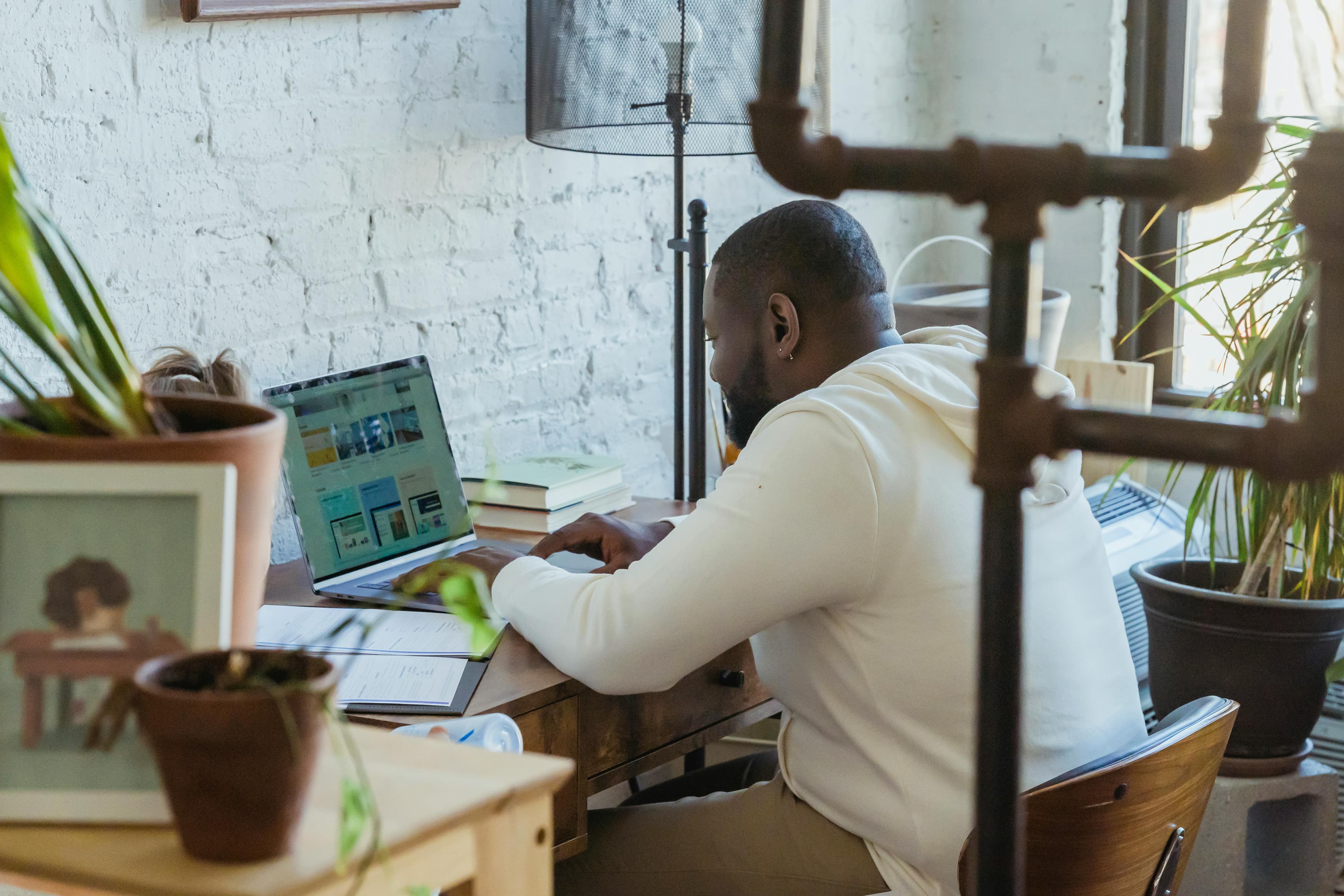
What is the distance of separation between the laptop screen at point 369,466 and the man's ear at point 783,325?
1.44ft

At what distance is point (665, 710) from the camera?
5.15 feet

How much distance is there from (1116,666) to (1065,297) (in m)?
1.31

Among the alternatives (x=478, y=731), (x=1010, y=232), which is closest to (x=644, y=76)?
(x=478, y=731)

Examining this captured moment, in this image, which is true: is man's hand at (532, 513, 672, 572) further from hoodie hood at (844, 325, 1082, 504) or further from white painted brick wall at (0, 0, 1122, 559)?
white painted brick wall at (0, 0, 1122, 559)

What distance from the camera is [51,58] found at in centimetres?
161

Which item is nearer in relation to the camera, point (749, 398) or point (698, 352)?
point (749, 398)

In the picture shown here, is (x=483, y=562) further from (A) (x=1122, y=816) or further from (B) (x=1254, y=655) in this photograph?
(B) (x=1254, y=655)

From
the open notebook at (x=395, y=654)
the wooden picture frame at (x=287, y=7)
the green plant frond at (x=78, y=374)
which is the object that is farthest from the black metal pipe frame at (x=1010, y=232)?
the wooden picture frame at (x=287, y=7)

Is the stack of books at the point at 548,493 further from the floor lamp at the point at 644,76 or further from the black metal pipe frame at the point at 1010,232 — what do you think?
the black metal pipe frame at the point at 1010,232

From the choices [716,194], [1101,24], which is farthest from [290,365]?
[1101,24]

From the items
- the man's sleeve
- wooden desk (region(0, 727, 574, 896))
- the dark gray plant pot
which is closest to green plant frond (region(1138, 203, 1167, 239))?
the dark gray plant pot

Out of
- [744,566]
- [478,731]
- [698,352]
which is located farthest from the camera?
[698,352]

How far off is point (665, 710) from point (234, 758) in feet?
3.22

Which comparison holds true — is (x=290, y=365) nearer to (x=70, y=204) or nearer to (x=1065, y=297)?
(x=70, y=204)
